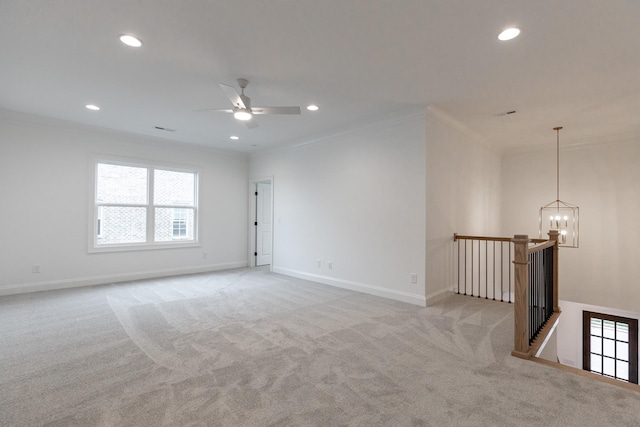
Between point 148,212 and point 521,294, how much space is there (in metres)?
6.08

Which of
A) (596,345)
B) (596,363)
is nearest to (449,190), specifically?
(596,345)

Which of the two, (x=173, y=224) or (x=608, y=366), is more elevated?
(x=173, y=224)

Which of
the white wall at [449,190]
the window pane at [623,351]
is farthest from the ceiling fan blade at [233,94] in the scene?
the window pane at [623,351]

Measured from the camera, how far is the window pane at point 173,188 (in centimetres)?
620

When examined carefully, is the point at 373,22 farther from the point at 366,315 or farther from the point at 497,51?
the point at 366,315

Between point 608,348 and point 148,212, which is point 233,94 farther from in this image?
point 608,348

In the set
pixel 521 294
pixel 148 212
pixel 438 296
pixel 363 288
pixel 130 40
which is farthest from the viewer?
pixel 148 212

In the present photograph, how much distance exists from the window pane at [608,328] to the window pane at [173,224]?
852 centimetres

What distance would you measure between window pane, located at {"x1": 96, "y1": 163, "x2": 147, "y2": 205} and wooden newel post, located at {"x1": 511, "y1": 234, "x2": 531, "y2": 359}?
20.0 ft

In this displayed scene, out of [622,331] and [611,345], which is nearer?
[622,331]

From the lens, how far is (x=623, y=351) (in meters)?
5.95

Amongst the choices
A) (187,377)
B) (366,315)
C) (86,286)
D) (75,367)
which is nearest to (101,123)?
(86,286)

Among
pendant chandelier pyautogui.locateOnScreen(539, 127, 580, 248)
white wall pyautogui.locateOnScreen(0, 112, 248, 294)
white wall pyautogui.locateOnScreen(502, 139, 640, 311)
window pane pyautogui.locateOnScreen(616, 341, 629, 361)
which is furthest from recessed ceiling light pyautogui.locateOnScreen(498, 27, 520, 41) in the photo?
window pane pyautogui.locateOnScreen(616, 341, 629, 361)

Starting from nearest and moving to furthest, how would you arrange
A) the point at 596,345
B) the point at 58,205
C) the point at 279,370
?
the point at 279,370 < the point at 58,205 < the point at 596,345
